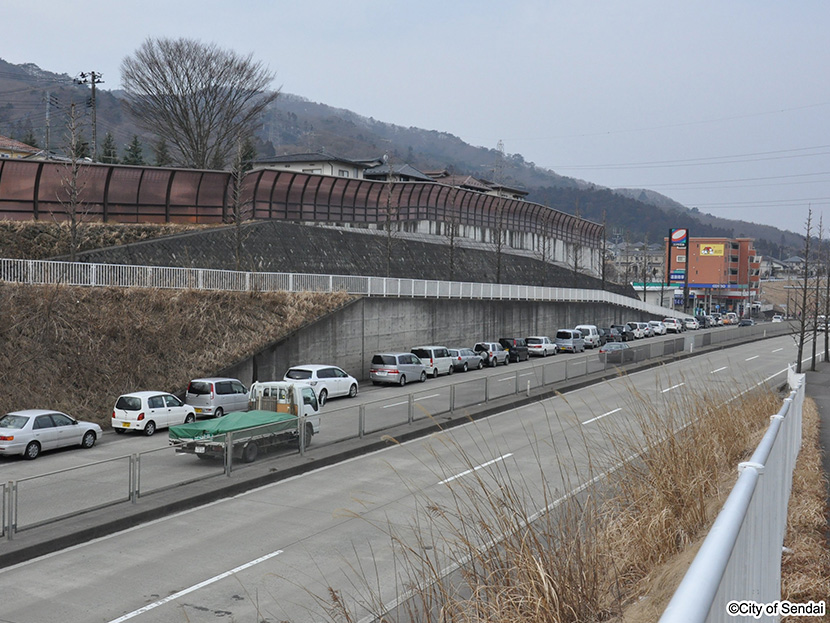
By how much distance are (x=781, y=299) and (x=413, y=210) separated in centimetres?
13725

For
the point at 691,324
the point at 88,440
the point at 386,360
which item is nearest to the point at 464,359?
the point at 386,360

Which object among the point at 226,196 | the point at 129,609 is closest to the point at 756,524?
the point at 129,609

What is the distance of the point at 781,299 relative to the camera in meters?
173

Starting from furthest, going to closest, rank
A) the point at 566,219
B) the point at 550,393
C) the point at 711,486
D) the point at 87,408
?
the point at 566,219
the point at 550,393
the point at 87,408
the point at 711,486

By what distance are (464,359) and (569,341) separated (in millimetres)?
14758

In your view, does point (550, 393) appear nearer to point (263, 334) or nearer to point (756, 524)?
point (263, 334)

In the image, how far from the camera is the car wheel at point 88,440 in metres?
20.4

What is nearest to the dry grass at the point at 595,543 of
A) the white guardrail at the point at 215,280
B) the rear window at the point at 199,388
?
the rear window at the point at 199,388

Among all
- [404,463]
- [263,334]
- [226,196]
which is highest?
[226,196]

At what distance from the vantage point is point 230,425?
17.4 meters

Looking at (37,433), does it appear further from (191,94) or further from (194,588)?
(191,94)

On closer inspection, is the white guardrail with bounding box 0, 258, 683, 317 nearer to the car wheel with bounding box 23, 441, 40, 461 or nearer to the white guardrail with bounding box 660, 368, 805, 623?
the car wheel with bounding box 23, 441, 40, 461

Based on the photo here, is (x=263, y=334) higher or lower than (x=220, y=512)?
higher

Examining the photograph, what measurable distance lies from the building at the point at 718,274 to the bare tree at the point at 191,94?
90309mm
